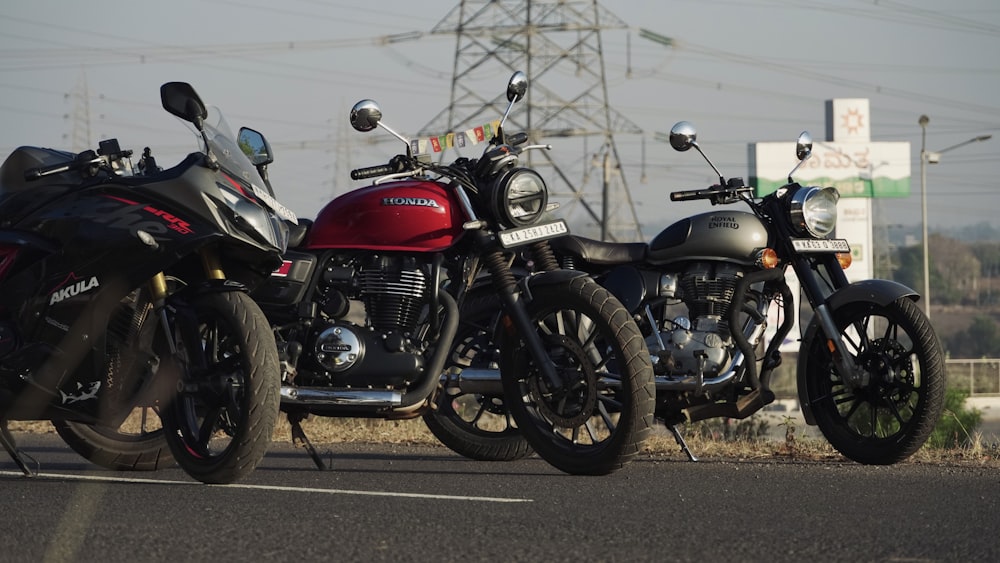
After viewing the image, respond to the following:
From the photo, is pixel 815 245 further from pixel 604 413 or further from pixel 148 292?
pixel 148 292

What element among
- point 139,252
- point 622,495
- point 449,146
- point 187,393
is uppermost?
point 449,146

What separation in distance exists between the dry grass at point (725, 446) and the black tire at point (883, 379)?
0.24 meters

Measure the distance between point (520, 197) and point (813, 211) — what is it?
1.92 meters

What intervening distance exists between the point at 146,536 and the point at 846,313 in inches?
167

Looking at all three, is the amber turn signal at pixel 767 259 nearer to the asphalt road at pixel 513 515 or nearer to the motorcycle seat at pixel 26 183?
the asphalt road at pixel 513 515

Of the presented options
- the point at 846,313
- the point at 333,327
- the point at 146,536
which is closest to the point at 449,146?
the point at 333,327

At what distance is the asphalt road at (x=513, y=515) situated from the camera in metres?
4.44

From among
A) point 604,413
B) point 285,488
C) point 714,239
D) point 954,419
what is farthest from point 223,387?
point 954,419

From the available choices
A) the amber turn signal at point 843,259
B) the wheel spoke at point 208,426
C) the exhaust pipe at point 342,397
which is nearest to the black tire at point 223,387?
the wheel spoke at point 208,426

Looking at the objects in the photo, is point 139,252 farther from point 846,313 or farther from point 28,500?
point 846,313

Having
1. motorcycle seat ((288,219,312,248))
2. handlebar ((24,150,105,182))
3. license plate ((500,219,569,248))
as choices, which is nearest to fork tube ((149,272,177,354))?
handlebar ((24,150,105,182))

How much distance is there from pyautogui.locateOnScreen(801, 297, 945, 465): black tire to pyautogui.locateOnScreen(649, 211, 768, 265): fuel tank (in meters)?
0.65

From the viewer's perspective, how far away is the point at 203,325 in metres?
6.25

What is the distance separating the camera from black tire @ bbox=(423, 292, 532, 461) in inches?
302
